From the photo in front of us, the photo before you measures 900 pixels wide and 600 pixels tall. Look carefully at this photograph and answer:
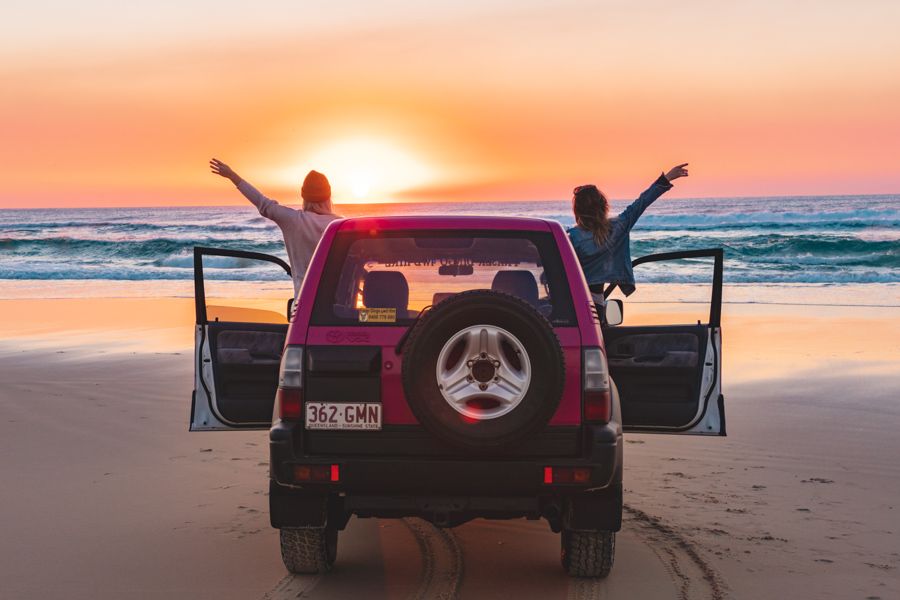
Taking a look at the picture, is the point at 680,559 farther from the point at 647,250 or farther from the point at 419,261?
the point at 647,250

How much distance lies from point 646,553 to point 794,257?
36637 millimetres

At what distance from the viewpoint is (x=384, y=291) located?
497cm

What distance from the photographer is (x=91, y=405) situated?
10125 millimetres

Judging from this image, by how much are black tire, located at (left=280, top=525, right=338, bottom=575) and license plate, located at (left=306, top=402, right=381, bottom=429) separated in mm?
679

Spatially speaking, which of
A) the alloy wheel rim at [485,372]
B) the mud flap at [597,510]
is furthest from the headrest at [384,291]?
the mud flap at [597,510]

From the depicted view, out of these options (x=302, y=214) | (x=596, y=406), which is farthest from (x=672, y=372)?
(x=302, y=214)

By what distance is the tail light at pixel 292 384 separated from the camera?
4.50 metres

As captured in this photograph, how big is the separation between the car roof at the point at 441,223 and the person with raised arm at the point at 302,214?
2111 mm

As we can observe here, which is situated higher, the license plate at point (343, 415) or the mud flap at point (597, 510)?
the license plate at point (343, 415)

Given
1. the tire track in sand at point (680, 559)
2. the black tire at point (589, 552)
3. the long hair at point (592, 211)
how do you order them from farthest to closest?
the long hair at point (592, 211), the black tire at point (589, 552), the tire track in sand at point (680, 559)

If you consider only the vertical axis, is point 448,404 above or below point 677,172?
below

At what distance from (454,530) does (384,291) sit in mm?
1780

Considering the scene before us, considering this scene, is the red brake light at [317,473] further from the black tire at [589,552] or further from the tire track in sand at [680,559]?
the tire track in sand at [680,559]

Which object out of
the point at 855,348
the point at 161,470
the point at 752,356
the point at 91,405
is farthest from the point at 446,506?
the point at 855,348
